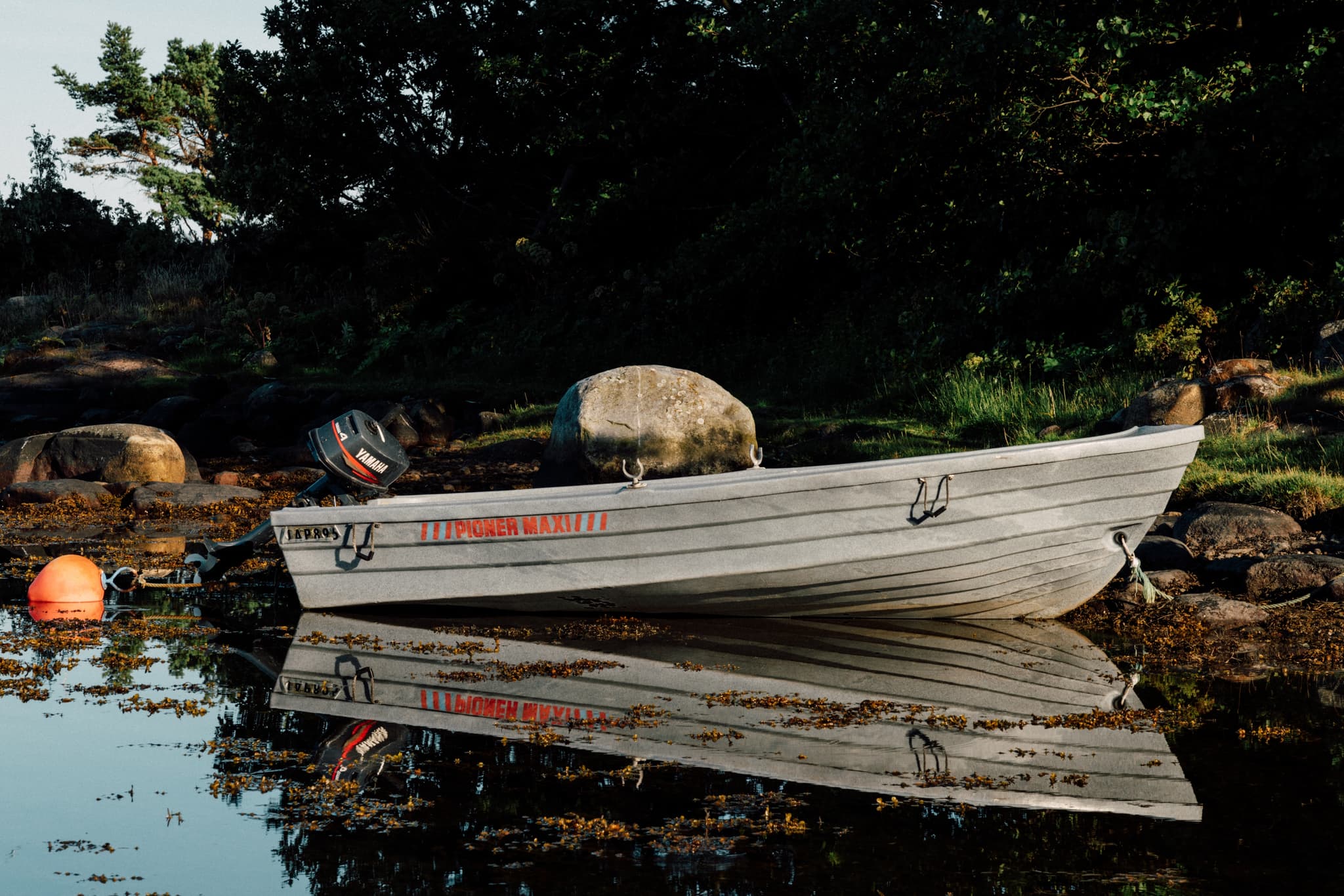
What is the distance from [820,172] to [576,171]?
364 inches

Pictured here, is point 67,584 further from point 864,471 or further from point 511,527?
point 864,471

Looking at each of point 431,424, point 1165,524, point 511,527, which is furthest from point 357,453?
point 431,424

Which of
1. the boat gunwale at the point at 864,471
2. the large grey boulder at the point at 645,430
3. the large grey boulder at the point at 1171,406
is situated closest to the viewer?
the boat gunwale at the point at 864,471

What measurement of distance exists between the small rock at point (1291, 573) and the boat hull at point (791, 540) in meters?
1.12

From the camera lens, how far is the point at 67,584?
9.25 m

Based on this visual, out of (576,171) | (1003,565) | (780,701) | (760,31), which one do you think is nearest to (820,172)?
(760,31)

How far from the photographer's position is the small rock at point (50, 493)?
47.9 ft

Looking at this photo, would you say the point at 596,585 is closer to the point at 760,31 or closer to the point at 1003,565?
the point at 1003,565

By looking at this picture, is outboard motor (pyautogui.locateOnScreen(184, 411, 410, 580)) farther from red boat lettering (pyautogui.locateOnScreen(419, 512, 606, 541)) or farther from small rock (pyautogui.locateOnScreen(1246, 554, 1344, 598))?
small rock (pyautogui.locateOnScreen(1246, 554, 1344, 598))

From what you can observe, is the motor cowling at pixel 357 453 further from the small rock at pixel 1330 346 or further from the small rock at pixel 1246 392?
the small rock at pixel 1330 346

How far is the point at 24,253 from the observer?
34.3 m

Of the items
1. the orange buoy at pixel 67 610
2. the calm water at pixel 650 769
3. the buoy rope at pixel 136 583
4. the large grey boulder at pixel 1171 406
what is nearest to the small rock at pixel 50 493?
the buoy rope at pixel 136 583

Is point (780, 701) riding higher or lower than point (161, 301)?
lower

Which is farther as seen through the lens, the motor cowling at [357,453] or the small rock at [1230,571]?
the motor cowling at [357,453]
